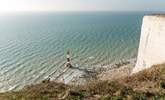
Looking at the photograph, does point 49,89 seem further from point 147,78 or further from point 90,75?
point 90,75

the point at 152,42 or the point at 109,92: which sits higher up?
the point at 152,42

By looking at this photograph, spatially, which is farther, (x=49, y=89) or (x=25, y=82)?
(x=25, y=82)

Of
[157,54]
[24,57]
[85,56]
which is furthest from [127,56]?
[157,54]

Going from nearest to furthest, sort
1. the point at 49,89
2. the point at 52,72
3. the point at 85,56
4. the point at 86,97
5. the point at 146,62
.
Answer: the point at 86,97 → the point at 49,89 → the point at 146,62 → the point at 52,72 → the point at 85,56

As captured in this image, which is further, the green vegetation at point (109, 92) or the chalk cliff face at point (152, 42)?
the chalk cliff face at point (152, 42)

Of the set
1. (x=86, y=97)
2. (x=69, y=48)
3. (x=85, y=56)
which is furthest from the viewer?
(x=69, y=48)

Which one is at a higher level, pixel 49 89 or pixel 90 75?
pixel 49 89

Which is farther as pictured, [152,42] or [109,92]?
[152,42]

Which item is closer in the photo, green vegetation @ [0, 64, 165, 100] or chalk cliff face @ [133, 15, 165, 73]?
green vegetation @ [0, 64, 165, 100]
